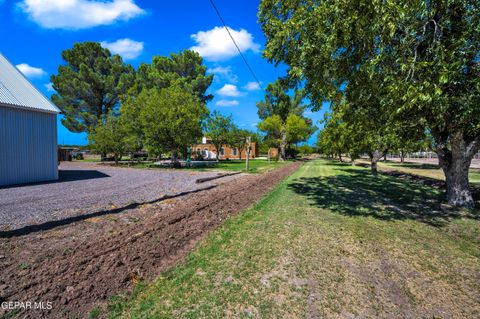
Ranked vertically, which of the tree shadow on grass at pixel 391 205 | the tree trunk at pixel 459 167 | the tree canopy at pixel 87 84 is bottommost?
the tree shadow on grass at pixel 391 205

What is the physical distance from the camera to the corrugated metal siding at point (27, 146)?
11.7m

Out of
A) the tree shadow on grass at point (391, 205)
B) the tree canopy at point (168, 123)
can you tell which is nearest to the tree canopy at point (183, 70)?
the tree canopy at point (168, 123)

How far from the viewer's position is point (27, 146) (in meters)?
12.6

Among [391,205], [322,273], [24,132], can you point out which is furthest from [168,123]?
[322,273]

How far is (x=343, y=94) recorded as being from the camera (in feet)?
25.1

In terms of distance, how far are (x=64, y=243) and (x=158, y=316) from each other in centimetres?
320

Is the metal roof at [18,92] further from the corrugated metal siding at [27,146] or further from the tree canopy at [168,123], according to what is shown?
the tree canopy at [168,123]

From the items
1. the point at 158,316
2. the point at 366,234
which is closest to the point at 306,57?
the point at 366,234

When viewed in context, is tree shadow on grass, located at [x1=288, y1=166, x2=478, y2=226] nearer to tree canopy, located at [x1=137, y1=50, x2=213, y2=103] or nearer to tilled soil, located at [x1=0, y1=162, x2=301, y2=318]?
tilled soil, located at [x1=0, y1=162, x2=301, y2=318]

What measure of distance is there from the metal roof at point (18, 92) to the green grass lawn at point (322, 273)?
13.6 meters

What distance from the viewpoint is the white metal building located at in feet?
38.6

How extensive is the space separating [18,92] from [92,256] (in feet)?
→ 48.2

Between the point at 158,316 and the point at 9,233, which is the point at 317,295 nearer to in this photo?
the point at 158,316

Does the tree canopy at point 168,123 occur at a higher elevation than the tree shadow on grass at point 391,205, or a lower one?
higher
